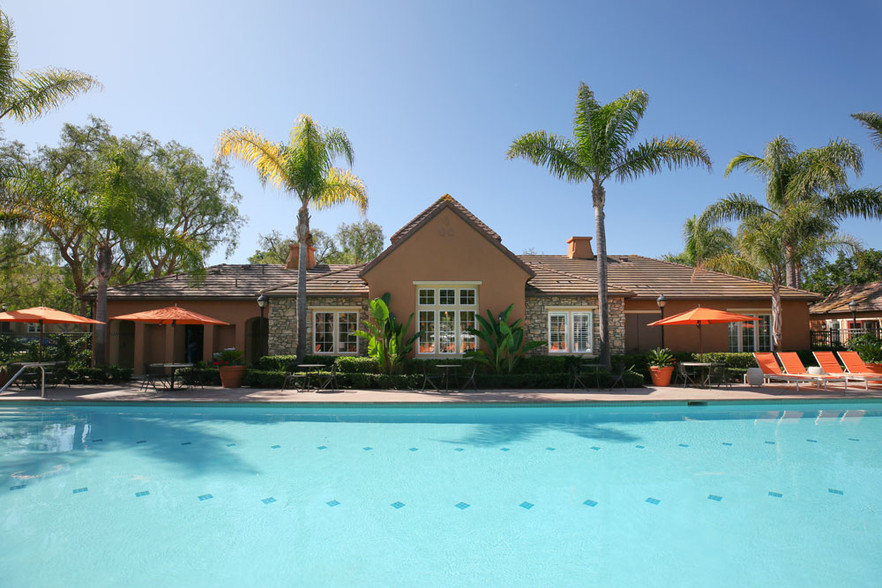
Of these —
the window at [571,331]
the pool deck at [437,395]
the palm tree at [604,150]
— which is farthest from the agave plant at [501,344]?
the palm tree at [604,150]

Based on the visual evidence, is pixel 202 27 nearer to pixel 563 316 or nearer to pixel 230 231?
pixel 563 316

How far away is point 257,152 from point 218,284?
7.15 metres

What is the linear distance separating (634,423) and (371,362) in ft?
26.5

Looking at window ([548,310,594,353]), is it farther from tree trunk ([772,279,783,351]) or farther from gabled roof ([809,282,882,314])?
gabled roof ([809,282,882,314])

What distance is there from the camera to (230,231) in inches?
1128

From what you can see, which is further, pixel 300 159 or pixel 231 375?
pixel 300 159

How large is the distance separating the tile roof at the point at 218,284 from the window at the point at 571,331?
1028cm

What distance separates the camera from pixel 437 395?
13.1 metres

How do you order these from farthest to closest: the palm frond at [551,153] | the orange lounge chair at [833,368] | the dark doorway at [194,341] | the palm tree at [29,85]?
the dark doorway at [194,341] < the palm frond at [551,153] < the orange lounge chair at [833,368] < the palm tree at [29,85]

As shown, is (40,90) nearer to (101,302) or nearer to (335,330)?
(101,302)

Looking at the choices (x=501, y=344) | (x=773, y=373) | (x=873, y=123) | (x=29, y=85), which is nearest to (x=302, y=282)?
(x=501, y=344)

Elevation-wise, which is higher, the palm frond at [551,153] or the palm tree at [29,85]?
the palm tree at [29,85]

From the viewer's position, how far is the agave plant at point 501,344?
14977 mm

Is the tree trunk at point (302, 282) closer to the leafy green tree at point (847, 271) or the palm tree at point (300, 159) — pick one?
the palm tree at point (300, 159)
